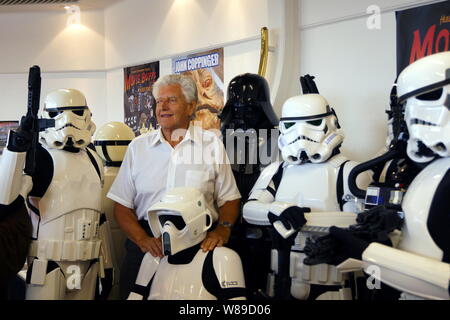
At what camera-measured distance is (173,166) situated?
2.37m

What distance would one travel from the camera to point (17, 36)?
6.18m

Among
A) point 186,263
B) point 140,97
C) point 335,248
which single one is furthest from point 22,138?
point 140,97

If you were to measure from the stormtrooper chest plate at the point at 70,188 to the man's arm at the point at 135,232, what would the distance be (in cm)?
15

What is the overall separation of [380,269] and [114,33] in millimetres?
5226

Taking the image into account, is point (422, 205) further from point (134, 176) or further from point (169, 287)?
point (134, 176)

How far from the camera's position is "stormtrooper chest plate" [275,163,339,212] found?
2.18 meters

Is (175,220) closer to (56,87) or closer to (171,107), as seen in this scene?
(171,107)

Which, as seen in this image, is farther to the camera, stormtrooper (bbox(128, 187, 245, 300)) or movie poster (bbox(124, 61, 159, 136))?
movie poster (bbox(124, 61, 159, 136))

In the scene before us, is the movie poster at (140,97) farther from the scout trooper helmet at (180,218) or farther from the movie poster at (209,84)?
the scout trooper helmet at (180,218)

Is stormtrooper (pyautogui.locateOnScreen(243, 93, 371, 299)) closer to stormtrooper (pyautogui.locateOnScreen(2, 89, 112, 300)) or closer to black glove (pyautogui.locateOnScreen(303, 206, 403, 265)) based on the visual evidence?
black glove (pyautogui.locateOnScreen(303, 206, 403, 265))

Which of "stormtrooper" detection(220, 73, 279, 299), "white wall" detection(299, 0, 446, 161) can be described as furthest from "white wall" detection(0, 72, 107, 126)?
"stormtrooper" detection(220, 73, 279, 299)

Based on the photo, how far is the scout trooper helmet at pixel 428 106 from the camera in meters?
1.52

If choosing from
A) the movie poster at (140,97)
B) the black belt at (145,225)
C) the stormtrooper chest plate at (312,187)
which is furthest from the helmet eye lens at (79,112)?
the movie poster at (140,97)

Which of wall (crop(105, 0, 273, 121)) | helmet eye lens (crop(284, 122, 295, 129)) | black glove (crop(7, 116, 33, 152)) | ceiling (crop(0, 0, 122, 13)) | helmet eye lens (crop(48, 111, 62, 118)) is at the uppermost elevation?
ceiling (crop(0, 0, 122, 13))
